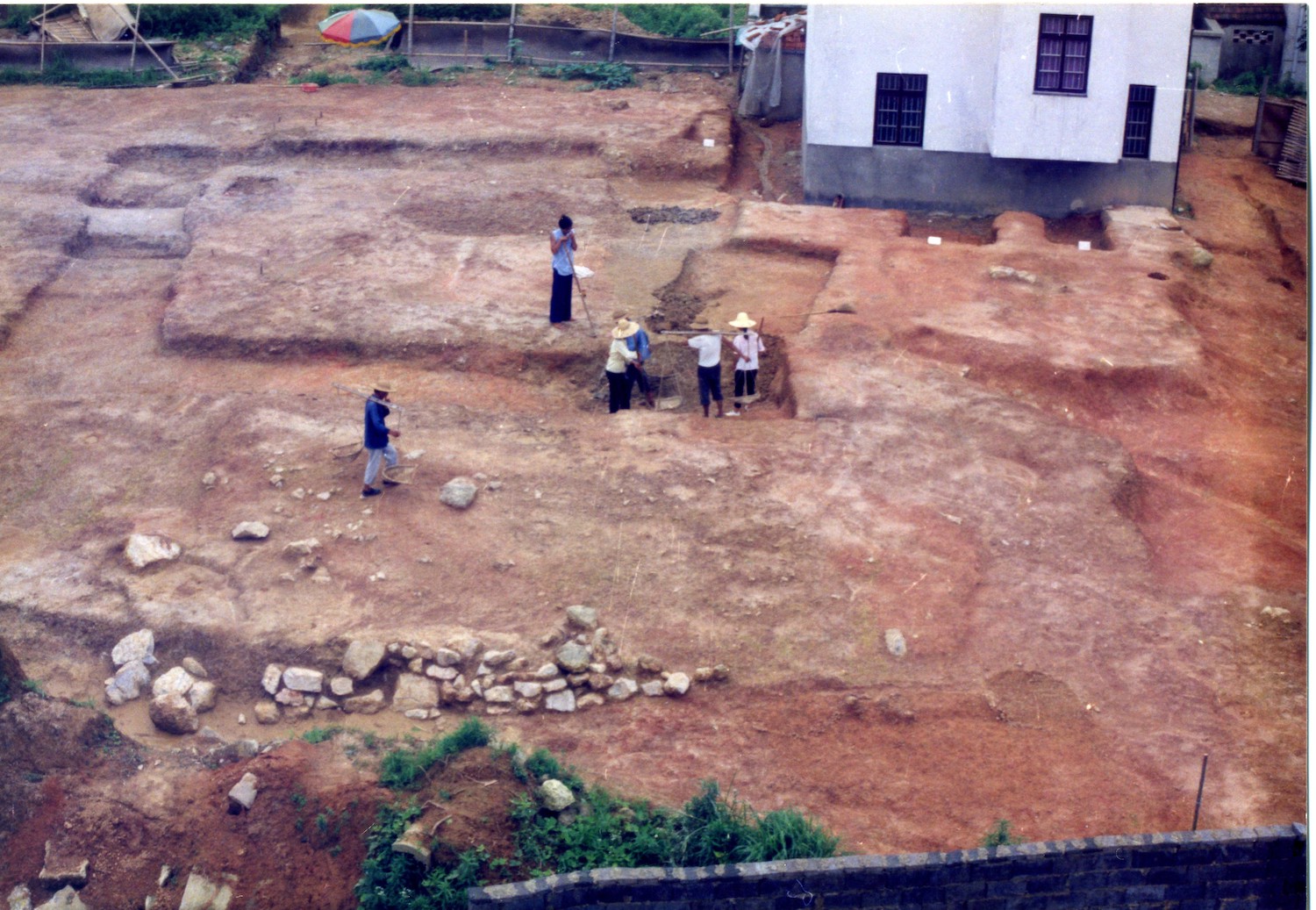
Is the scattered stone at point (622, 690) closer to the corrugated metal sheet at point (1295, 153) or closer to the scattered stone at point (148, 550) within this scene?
the scattered stone at point (148, 550)

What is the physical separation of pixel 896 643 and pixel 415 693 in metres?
3.88

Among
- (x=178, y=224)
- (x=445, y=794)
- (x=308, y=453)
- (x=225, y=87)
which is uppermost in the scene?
(x=225, y=87)

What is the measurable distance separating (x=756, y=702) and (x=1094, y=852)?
2.97m

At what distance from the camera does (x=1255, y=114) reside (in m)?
24.5

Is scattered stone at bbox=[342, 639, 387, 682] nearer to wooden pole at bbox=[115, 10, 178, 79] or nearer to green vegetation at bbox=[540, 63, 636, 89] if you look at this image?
green vegetation at bbox=[540, 63, 636, 89]

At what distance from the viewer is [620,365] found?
1426 cm

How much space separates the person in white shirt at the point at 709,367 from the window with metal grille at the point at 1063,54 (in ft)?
27.3

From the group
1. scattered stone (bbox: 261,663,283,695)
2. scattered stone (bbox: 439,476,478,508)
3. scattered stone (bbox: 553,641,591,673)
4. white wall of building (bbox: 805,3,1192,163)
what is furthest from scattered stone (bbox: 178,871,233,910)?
white wall of building (bbox: 805,3,1192,163)

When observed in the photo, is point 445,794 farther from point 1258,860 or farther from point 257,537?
point 1258,860

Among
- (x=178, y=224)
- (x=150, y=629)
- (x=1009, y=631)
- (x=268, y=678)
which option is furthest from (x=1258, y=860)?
(x=178, y=224)

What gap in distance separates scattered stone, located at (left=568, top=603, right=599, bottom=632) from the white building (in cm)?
1225

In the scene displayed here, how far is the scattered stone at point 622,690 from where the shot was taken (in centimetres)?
1034

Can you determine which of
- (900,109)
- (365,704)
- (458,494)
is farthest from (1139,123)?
(365,704)

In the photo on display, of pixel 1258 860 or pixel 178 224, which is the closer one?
pixel 1258 860
